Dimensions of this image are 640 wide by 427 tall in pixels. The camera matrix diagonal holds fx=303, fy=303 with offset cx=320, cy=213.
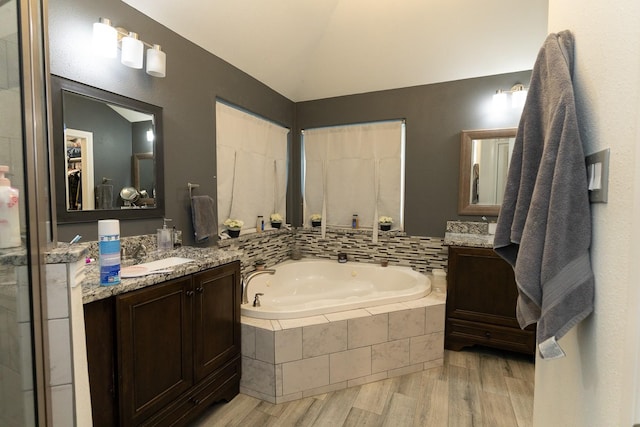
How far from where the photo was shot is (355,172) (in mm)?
3412

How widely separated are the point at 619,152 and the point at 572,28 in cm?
51

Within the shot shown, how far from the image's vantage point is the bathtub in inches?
115

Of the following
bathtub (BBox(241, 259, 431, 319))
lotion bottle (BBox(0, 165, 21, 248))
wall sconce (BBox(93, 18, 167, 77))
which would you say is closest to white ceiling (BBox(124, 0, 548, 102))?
wall sconce (BBox(93, 18, 167, 77))

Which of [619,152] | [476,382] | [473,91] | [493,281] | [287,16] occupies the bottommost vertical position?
[476,382]

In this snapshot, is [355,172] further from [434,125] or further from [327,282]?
[327,282]

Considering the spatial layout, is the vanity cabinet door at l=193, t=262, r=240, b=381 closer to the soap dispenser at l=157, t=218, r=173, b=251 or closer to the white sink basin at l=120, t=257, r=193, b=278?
the white sink basin at l=120, t=257, r=193, b=278

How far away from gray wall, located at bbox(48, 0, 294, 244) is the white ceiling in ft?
0.38

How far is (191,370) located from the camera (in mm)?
1627

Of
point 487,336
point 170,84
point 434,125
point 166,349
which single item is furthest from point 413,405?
point 170,84

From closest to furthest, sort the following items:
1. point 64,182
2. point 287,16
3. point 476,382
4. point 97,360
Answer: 1. point 97,360
2. point 64,182
3. point 476,382
4. point 287,16

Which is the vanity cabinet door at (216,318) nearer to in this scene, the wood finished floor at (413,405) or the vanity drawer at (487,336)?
the wood finished floor at (413,405)

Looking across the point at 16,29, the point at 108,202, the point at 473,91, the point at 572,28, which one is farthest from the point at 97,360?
the point at 473,91

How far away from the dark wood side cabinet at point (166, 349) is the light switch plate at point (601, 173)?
1.62m

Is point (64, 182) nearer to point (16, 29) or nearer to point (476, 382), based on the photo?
point (16, 29)
